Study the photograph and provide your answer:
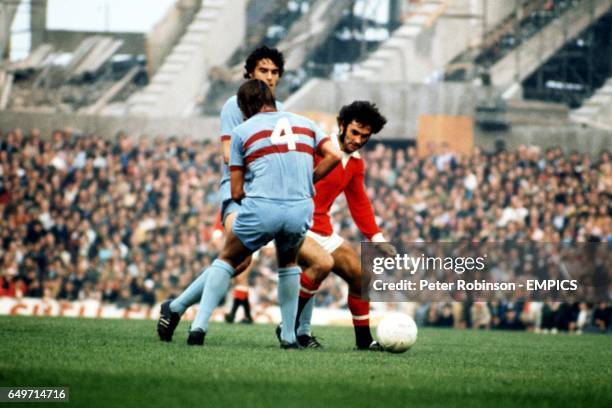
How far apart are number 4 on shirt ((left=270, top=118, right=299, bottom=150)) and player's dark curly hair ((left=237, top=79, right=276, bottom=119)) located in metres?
0.21

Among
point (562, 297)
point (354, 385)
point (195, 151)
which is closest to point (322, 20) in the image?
point (195, 151)

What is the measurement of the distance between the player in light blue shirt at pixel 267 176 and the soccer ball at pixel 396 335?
129 centimetres

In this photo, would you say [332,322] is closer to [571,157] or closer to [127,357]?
[571,157]

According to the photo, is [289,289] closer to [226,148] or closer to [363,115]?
[226,148]

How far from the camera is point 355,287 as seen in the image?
10.1 m

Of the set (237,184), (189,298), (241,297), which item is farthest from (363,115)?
(241,297)

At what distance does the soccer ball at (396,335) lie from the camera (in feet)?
32.0

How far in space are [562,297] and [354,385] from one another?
14371 mm

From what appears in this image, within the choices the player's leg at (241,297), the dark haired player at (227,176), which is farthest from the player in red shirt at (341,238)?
the player's leg at (241,297)

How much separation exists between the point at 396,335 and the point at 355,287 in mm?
608

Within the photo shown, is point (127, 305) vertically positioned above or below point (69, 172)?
below

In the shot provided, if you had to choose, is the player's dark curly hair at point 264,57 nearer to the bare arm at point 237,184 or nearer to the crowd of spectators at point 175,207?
the bare arm at point 237,184

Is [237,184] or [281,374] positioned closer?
[281,374]

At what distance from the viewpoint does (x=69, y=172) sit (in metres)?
24.2
